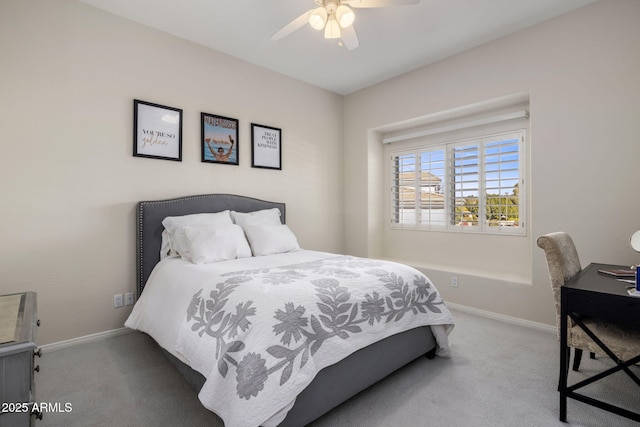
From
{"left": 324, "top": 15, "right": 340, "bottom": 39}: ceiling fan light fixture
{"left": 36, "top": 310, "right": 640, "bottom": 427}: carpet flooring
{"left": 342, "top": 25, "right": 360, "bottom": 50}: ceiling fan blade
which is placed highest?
{"left": 342, "top": 25, "right": 360, "bottom": 50}: ceiling fan blade

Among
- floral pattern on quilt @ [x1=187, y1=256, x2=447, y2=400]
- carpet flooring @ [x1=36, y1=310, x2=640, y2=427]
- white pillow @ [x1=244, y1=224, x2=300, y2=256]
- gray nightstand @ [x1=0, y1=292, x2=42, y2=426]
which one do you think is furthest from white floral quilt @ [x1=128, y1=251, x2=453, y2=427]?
white pillow @ [x1=244, y1=224, x2=300, y2=256]

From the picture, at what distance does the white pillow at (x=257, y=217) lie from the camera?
3.31 metres

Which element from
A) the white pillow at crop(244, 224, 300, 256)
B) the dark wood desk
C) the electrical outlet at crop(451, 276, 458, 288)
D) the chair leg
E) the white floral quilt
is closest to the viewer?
the white floral quilt

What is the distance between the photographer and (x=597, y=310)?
159cm

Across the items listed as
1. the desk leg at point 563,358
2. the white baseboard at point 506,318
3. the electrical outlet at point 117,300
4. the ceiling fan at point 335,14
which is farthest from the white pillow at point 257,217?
the desk leg at point 563,358

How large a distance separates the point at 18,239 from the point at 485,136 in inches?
177

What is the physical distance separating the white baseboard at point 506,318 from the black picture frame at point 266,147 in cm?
266

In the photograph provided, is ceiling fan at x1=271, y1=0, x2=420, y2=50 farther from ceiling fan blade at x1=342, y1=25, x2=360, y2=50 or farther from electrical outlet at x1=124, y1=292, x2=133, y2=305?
electrical outlet at x1=124, y1=292, x2=133, y2=305

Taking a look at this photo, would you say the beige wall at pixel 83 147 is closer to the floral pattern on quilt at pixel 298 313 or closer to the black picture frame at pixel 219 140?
the black picture frame at pixel 219 140

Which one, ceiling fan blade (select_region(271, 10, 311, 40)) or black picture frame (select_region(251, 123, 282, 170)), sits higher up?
ceiling fan blade (select_region(271, 10, 311, 40))

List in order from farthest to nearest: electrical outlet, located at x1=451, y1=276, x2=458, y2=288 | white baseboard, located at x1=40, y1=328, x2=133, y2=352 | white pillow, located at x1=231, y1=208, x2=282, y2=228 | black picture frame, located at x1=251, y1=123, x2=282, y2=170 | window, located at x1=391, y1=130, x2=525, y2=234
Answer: black picture frame, located at x1=251, y1=123, x2=282, y2=170 < electrical outlet, located at x1=451, y1=276, x2=458, y2=288 < window, located at x1=391, y1=130, x2=525, y2=234 < white pillow, located at x1=231, y1=208, x2=282, y2=228 < white baseboard, located at x1=40, y1=328, x2=133, y2=352

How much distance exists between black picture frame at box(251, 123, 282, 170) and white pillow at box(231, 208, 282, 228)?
0.60m

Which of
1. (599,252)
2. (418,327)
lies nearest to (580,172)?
(599,252)

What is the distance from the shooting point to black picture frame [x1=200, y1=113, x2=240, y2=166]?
3375 millimetres
